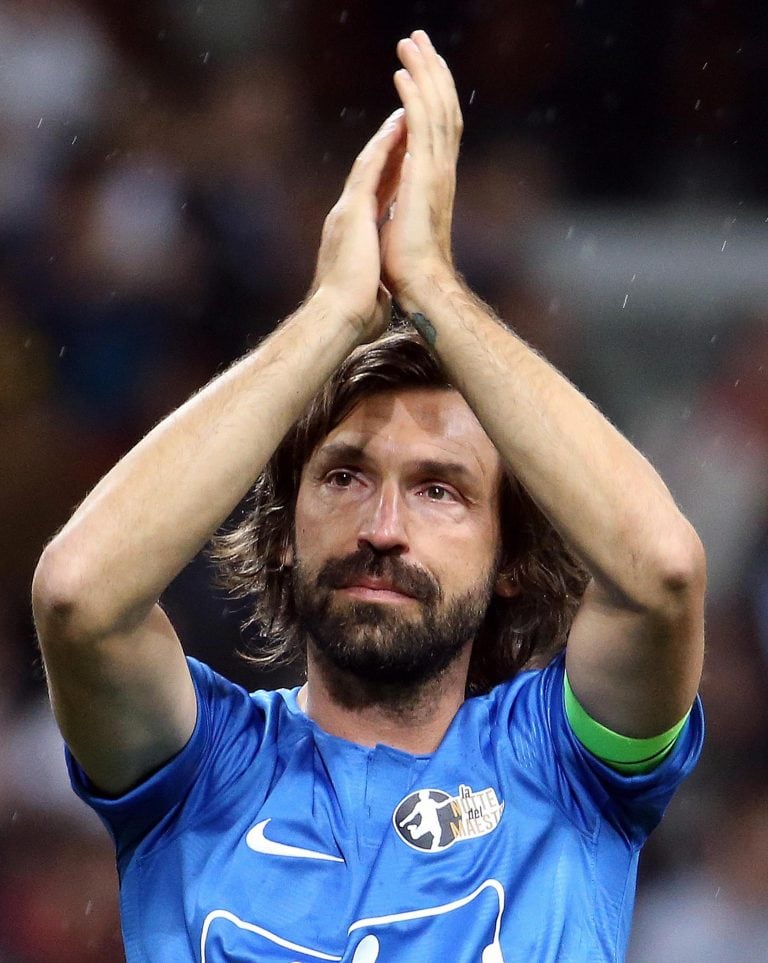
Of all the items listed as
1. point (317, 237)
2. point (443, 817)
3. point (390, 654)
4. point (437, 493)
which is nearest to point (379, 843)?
point (443, 817)

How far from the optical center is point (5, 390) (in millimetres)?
3980

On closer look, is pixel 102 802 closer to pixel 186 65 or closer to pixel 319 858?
pixel 319 858

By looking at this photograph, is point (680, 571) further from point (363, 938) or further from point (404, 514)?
point (363, 938)

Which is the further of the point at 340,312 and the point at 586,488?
the point at 340,312

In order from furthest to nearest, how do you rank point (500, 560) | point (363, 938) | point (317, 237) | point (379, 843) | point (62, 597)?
point (317, 237), point (500, 560), point (379, 843), point (363, 938), point (62, 597)

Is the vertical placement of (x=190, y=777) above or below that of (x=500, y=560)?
below

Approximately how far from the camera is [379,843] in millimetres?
1965

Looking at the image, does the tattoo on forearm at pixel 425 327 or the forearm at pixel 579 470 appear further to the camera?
the tattoo on forearm at pixel 425 327

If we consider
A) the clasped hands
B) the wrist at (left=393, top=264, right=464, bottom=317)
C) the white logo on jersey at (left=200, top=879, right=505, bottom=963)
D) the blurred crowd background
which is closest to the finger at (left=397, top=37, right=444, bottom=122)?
the clasped hands

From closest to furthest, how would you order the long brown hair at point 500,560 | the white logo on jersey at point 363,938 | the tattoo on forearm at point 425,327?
the white logo on jersey at point 363,938, the tattoo on forearm at point 425,327, the long brown hair at point 500,560

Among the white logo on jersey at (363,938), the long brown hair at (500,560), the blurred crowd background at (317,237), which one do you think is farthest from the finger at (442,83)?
the blurred crowd background at (317,237)

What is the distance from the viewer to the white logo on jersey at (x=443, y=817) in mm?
1976

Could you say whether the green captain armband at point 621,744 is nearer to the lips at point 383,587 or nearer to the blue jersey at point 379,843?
the blue jersey at point 379,843

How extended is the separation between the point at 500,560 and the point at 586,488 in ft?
1.77
